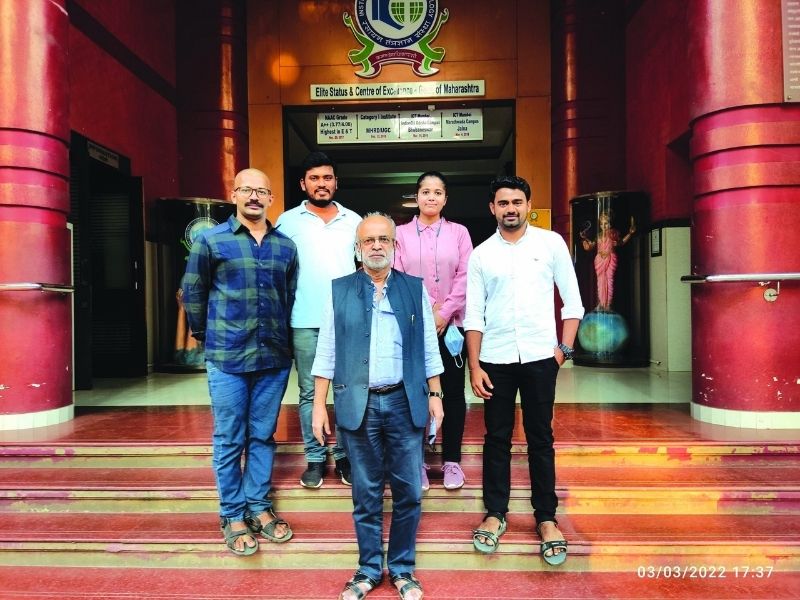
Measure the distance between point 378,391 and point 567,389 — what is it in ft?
11.7

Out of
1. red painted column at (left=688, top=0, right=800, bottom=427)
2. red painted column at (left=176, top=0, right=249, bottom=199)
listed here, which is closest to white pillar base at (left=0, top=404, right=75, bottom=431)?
red painted column at (left=176, top=0, right=249, bottom=199)

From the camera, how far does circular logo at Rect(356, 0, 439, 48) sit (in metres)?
7.81

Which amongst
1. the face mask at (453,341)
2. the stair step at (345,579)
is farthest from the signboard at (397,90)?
the stair step at (345,579)

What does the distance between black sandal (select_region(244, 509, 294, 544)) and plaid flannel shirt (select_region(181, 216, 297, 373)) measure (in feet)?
2.51

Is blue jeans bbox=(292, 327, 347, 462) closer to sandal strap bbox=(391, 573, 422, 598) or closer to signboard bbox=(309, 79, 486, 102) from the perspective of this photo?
sandal strap bbox=(391, 573, 422, 598)

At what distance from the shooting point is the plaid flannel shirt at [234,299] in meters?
2.70

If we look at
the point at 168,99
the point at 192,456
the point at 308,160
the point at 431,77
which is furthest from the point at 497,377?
the point at 168,99

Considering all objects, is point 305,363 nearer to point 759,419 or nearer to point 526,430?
point 526,430

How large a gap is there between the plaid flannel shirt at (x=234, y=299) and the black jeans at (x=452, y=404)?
88 cm

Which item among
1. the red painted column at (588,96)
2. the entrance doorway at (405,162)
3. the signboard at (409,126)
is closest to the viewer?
the red painted column at (588,96)

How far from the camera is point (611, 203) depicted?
22.9 ft

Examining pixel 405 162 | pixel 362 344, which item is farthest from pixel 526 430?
pixel 405 162

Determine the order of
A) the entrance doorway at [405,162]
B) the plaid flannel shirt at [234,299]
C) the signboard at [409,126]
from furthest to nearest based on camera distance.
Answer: the entrance doorway at [405,162] → the signboard at [409,126] → the plaid flannel shirt at [234,299]

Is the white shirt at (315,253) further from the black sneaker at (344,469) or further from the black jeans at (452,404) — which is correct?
the black sneaker at (344,469)
